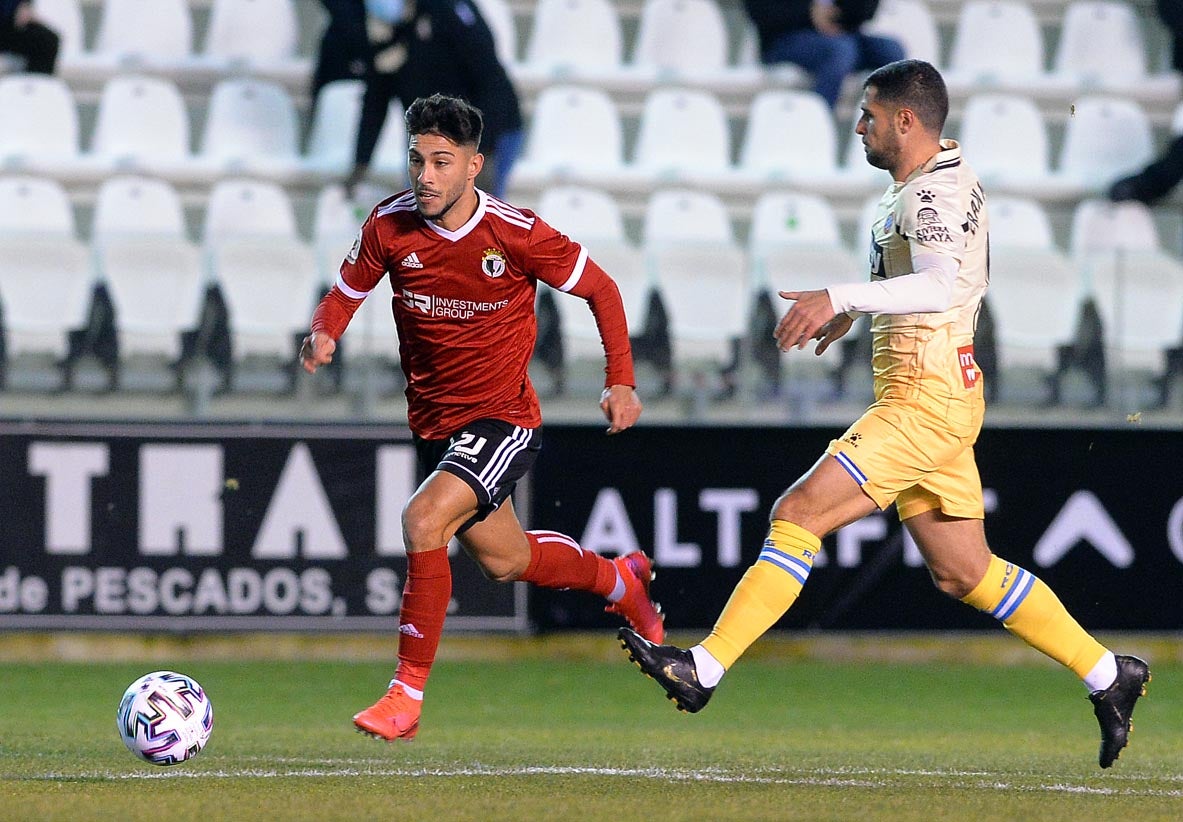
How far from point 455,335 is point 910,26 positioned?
7891mm

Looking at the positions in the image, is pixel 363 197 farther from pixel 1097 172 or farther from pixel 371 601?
pixel 1097 172

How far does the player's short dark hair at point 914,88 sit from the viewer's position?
522cm

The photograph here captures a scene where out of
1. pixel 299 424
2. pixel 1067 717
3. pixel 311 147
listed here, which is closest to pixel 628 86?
pixel 311 147

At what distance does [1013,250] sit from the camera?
9.63 m

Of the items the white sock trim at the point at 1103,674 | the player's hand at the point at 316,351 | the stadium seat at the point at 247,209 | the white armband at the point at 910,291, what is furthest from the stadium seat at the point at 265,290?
the white sock trim at the point at 1103,674

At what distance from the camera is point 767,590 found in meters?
5.15

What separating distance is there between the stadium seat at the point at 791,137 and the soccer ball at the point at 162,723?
23.8 feet

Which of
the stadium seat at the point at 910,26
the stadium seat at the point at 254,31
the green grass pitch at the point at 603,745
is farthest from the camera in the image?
the stadium seat at the point at 910,26

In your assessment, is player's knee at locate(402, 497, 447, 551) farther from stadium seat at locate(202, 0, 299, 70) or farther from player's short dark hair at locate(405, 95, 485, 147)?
stadium seat at locate(202, 0, 299, 70)

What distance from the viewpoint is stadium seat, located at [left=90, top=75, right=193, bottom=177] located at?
11484 mm

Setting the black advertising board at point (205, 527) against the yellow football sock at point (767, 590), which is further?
the black advertising board at point (205, 527)

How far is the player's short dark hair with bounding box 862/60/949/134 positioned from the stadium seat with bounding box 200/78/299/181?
22.5 feet

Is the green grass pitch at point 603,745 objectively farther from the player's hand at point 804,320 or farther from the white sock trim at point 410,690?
the player's hand at point 804,320

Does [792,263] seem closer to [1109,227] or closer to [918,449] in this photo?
[1109,227]
